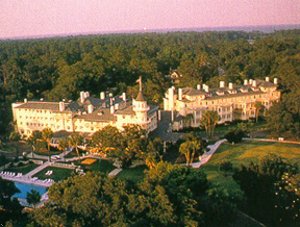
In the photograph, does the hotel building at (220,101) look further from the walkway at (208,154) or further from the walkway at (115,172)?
the walkway at (115,172)

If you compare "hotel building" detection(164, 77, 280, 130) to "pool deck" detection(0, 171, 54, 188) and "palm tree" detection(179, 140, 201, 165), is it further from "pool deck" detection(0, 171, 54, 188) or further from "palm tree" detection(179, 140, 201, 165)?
"pool deck" detection(0, 171, 54, 188)

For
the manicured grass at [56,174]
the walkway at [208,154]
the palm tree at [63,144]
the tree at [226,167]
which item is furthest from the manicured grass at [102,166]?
the tree at [226,167]

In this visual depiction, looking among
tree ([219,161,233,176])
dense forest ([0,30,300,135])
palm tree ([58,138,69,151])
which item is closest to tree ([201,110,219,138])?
tree ([219,161,233,176])

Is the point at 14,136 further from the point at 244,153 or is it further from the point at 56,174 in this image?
the point at 244,153

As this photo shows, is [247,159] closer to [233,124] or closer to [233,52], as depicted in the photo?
[233,124]

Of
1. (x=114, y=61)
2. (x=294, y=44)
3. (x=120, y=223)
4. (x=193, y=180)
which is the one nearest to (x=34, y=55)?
(x=114, y=61)
